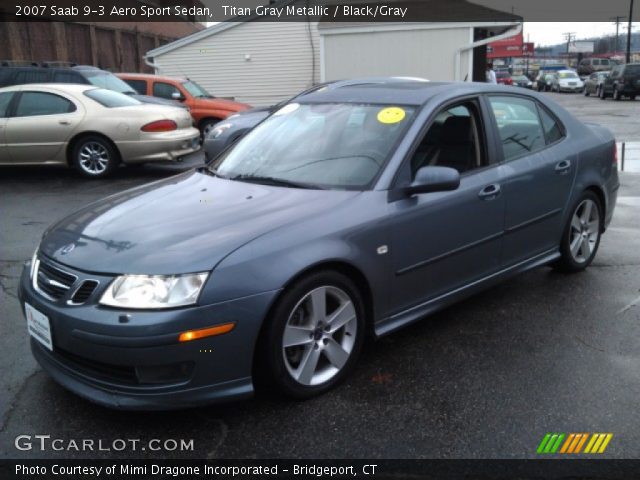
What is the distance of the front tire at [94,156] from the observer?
9.86 m

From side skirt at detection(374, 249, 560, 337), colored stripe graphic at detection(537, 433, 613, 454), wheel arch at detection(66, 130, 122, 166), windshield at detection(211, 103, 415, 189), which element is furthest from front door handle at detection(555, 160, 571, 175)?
wheel arch at detection(66, 130, 122, 166)

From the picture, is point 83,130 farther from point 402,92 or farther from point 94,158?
point 402,92

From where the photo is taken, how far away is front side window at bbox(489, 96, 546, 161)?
4352mm

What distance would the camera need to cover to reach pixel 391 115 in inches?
155

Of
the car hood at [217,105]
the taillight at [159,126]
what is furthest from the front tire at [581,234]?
the car hood at [217,105]

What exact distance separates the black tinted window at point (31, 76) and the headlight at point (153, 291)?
1052 cm

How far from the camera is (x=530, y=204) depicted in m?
4.40

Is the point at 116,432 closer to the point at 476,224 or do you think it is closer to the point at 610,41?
the point at 476,224

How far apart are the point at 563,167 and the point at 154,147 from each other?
6.77 meters

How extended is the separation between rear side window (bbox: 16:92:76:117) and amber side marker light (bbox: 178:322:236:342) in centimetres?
800

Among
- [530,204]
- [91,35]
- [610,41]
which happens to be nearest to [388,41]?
[91,35]

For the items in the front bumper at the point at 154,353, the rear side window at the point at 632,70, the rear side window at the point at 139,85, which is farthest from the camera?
the rear side window at the point at 632,70

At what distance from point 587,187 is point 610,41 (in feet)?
370

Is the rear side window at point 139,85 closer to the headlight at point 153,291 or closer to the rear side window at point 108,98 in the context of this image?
the rear side window at point 108,98
